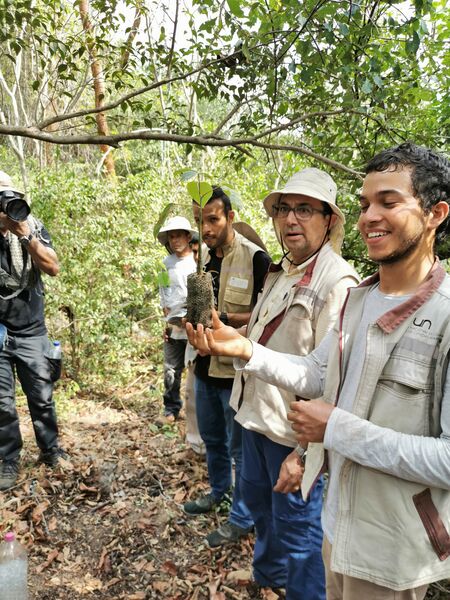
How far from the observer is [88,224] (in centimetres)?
507

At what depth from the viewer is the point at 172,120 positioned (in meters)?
3.04

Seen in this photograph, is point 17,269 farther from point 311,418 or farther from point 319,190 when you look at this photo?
point 311,418

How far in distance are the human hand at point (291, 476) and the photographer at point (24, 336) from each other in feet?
7.34

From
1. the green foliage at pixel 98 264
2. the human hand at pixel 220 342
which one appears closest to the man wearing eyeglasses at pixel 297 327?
the human hand at pixel 220 342

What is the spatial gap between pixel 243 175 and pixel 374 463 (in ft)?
23.1

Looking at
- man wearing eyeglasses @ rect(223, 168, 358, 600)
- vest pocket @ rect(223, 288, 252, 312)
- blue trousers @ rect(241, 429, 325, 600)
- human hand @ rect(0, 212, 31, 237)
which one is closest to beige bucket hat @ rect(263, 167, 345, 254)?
man wearing eyeglasses @ rect(223, 168, 358, 600)

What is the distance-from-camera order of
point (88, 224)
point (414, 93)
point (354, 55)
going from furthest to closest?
1. point (88, 224)
2. point (414, 93)
3. point (354, 55)

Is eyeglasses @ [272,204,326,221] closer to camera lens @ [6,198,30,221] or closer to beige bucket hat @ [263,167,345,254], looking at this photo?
beige bucket hat @ [263,167,345,254]

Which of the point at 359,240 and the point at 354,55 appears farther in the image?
the point at 359,240

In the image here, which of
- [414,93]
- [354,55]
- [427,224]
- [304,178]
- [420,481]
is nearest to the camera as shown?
[420,481]

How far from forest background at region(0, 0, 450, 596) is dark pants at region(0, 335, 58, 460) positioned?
1.50 metres

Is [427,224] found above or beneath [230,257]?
above

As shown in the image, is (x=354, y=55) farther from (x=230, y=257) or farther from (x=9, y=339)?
(x=9, y=339)

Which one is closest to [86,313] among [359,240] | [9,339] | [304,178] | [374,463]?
[9,339]
